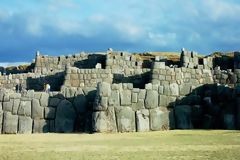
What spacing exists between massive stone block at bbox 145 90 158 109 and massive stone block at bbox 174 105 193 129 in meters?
0.85

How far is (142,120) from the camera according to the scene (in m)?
17.8

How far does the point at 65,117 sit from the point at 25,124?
4.68ft

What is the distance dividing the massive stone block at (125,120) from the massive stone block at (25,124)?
3177mm

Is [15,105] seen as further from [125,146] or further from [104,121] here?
[125,146]

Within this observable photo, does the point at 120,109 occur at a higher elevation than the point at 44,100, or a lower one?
lower

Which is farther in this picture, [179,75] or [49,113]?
[179,75]

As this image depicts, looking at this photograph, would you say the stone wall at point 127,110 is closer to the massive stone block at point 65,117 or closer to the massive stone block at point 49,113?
the massive stone block at point 65,117

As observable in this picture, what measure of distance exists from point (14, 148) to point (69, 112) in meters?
5.23

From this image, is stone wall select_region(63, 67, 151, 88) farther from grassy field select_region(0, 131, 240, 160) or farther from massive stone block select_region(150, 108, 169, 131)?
grassy field select_region(0, 131, 240, 160)

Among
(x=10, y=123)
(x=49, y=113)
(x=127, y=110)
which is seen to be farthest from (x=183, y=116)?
(x=10, y=123)

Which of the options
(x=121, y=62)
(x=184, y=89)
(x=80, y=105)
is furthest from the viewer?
(x=121, y=62)

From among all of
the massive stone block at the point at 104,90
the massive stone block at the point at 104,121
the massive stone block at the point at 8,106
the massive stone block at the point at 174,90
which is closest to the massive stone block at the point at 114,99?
the massive stone block at the point at 104,90

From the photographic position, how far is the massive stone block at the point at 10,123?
17922mm

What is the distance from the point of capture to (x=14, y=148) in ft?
43.2
